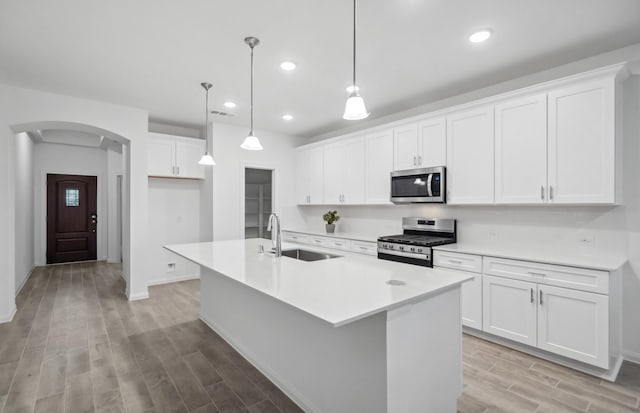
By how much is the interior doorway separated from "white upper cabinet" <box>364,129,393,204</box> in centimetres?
203

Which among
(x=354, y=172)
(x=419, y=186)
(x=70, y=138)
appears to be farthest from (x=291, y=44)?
(x=70, y=138)

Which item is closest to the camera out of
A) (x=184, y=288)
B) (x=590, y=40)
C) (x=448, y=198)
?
(x=590, y=40)

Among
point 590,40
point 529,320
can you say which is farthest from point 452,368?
point 590,40

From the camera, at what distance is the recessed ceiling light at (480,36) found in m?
2.44

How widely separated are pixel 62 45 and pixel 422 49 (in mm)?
3075

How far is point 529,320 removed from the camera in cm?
270

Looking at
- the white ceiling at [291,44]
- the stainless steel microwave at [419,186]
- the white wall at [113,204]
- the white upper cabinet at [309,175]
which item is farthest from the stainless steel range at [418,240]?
the white wall at [113,204]

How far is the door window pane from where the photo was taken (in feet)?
23.7

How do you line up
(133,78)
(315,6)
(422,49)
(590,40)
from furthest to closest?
(133,78) → (422,49) → (590,40) → (315,6)

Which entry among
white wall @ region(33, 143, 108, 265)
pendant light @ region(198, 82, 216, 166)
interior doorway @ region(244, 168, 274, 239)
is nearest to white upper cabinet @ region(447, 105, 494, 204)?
pendant light @ region(198, 82, 216, 166)

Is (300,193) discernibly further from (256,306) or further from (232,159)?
(256,306)

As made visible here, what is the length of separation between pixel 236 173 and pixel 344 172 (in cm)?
184

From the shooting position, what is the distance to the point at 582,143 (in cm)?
263

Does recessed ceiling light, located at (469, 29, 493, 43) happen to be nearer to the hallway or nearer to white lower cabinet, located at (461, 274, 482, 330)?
white lower cabinet, located at (461, 274, 482, 330)
